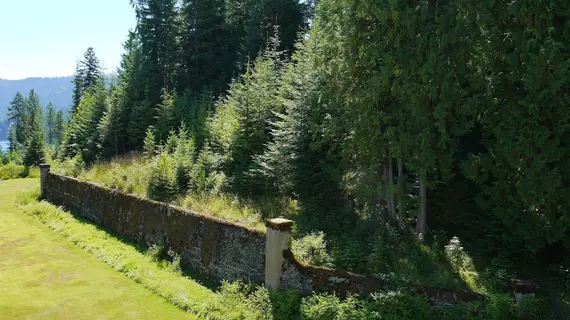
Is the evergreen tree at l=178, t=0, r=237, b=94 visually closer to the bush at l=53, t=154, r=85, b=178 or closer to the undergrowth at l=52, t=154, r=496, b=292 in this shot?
the bush at l=53, t=154, r=85, b=178

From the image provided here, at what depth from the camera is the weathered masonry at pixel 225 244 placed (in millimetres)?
7926

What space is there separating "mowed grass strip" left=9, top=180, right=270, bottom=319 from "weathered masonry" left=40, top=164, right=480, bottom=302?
426mm

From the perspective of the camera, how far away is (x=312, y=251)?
867 centimetres

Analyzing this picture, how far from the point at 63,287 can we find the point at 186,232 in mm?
3277

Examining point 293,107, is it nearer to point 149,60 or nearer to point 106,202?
point 106,202

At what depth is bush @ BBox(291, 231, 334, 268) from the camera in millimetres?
8438

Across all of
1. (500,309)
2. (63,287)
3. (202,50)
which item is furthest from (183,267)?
(202,50)

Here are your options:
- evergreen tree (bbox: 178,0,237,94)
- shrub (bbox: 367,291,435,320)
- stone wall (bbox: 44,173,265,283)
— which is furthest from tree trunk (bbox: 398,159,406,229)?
evergreen tree (bbox: 178,0,237,94)

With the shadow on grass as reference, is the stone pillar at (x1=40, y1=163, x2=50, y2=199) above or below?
above

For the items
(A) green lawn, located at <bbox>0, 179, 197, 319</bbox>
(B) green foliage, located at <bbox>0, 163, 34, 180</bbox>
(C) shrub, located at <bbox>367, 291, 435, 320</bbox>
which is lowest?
(A) green lawn, located at <bbox>0, 179, 197, 319</bbox>

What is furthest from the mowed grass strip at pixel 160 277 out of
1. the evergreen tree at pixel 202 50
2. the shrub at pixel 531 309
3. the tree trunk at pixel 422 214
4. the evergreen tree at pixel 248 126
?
the evergreen tree at pixel 202 50

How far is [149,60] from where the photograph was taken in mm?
30172

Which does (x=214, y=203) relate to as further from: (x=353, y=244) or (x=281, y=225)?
(x=353, y=244)

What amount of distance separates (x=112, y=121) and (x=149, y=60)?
6536 mm
